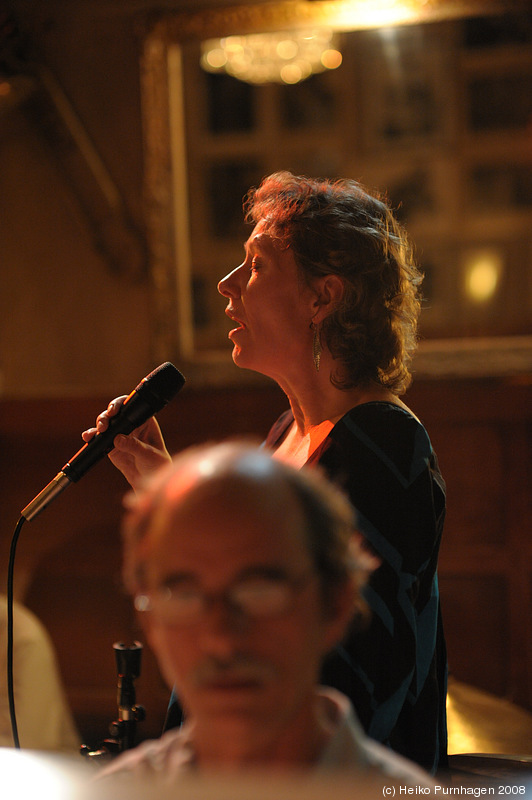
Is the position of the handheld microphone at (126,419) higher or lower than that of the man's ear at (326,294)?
lower

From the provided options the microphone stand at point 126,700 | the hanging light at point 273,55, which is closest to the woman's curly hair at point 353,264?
the microphone stand at point 126,700

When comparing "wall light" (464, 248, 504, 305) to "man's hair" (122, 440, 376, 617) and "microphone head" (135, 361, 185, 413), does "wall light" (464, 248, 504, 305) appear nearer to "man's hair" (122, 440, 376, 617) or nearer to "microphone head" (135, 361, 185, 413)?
"microphone head" (135, 361, 185, 413)

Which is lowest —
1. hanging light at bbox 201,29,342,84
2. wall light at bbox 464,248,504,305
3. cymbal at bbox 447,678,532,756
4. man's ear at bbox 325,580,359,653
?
cymbal at bbox 447,678,532,756

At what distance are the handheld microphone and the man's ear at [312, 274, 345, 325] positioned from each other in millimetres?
272

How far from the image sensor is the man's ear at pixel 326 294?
1.27m

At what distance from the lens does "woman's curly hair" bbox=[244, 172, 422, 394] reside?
1271 millimetres

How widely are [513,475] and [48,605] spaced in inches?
79.7

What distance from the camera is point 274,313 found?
1.30 meters

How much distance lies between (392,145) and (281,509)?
282cm

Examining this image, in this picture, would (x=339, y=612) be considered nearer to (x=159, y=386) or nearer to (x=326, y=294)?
(x=159, y=386)

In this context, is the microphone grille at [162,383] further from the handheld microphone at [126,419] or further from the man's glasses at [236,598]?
the man's glasses at [236,598]

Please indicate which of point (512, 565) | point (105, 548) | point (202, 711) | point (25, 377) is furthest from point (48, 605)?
point (202, 711)

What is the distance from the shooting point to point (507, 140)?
9.56 feet

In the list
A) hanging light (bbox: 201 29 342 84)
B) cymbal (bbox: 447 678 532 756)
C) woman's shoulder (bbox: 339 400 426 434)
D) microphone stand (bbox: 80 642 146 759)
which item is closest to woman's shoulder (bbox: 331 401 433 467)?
woman's shoulder (bbox: 339 400 426 434)
